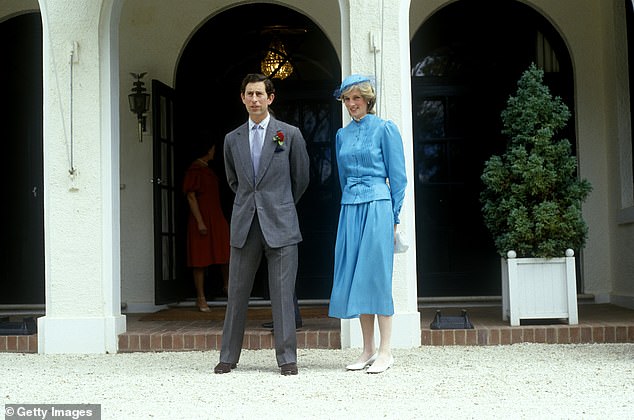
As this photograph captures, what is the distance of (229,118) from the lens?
957cm

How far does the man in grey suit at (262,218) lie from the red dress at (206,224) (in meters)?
3.07

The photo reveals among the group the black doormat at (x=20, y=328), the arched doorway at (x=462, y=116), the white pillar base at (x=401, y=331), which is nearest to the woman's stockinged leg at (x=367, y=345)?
the white pillar base at (x=401, y=331)

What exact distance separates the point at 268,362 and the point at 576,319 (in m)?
2.54

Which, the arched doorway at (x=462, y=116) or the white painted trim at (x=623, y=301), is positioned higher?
the arched doorway at (x=462, y=116)

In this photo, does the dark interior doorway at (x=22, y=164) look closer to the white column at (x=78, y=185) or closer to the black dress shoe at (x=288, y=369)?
the white column at (x=78, y=185)

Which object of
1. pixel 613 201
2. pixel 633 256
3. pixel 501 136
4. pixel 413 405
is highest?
pixel 501 136

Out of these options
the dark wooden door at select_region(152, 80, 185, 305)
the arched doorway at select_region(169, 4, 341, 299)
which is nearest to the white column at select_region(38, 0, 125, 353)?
the dark wooden door at select_region(152, 80, 185, 305)

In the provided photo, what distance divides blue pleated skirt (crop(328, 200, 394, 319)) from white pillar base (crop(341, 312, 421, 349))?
1158 millimetres

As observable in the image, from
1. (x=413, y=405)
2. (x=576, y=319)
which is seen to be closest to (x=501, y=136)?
(x=576, y=319)

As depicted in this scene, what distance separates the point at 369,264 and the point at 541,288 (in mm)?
2191

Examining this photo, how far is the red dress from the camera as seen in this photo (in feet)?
28.3

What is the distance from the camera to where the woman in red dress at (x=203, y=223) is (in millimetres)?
8602

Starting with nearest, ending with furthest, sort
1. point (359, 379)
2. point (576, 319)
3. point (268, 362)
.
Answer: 1. point (359, 379)
2. point (268, 362)
3. point (576, 319)

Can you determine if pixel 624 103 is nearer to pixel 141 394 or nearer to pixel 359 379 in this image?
pixel 359 379
